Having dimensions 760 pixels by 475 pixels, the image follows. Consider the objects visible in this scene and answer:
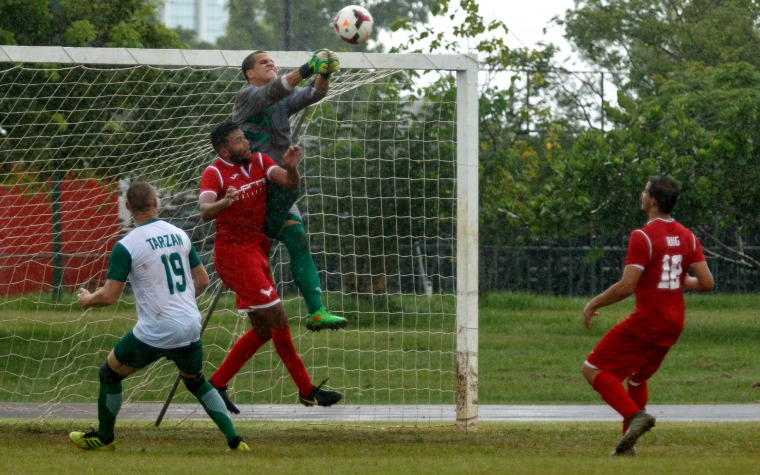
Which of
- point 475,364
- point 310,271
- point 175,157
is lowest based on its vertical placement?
point 475,364

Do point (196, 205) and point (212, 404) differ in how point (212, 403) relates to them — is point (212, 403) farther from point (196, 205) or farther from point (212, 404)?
point (196, 205)

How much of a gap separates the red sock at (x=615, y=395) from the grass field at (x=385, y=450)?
1.09 ft

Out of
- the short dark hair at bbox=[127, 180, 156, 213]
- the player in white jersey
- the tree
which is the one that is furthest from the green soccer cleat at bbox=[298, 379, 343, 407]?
the tree

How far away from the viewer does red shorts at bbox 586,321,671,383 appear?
8086 mm

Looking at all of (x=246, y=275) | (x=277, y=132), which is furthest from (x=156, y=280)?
(x=277, y=132)

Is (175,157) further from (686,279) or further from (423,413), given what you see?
(686,279)

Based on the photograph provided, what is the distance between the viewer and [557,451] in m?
8.37

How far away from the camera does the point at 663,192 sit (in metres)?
8.04

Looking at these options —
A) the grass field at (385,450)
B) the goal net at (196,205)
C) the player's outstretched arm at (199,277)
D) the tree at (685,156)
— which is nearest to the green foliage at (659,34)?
the tree at (685,156)

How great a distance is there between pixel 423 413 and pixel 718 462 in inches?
218

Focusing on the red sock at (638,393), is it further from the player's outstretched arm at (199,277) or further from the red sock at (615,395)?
the player's outstretched arm at (199,277)

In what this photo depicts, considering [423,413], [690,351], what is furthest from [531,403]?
[690,351]

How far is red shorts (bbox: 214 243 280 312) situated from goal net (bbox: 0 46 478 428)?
1136 mm

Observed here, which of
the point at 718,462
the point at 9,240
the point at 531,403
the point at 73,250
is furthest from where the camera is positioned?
the point at 531,403
